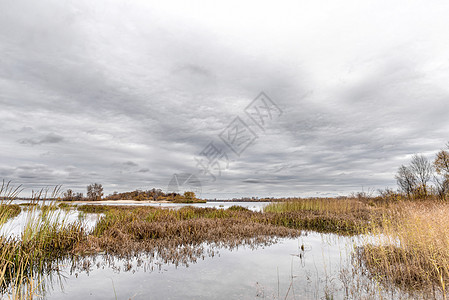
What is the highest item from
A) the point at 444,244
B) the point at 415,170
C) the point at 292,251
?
the point at 415,170

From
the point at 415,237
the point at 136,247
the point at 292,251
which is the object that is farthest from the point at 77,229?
the point at 415,237

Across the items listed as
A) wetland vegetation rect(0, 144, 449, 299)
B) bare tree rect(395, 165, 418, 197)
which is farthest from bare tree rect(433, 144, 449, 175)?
→ wetland vegetation rect(0, 144, 449, 299)

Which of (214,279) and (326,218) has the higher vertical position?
(214,279)

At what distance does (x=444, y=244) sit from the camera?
684cm

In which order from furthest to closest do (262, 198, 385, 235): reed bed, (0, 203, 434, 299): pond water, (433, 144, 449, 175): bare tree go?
(433, 144, 449, 175): bare tree
(262, 198, 385, 235): reed bed
(0, 203, 434, 299): pond water

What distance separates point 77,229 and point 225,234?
6818mm

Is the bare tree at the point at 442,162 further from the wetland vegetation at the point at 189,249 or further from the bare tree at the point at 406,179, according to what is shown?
the wetland vegetation at the point at 189,249

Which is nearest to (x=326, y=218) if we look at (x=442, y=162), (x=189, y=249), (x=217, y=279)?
(x=189, y=249)

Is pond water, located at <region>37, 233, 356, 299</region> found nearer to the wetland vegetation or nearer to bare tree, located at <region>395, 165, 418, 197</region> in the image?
the wetland vegetation

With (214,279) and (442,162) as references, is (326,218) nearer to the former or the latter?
(214,279)

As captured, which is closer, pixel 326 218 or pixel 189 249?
pixel 189 249

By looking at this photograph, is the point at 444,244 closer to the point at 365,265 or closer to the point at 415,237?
the point at 415,237

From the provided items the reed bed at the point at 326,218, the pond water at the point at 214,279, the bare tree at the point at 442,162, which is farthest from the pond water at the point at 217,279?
the bare tree at the point at 442,162

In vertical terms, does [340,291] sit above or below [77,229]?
below
